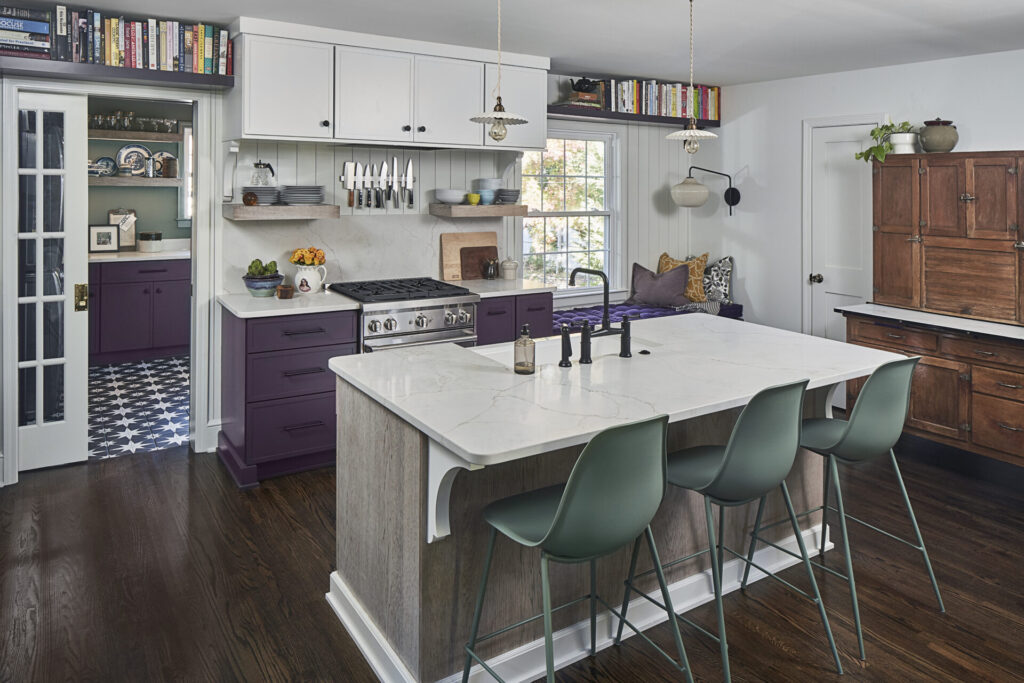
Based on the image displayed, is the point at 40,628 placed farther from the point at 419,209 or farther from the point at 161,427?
the point at 419,209

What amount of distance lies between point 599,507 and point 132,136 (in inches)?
258

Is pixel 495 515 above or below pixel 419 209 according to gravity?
below

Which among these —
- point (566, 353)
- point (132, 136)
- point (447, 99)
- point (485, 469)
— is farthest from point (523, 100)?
point (132, 136)

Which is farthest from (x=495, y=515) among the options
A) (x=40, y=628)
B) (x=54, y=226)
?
(x=54, y=226)

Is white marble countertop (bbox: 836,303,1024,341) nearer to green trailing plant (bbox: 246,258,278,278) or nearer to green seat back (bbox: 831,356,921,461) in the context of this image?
green seat back (bbox: 831,356,921,461)

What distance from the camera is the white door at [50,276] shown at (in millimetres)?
4066

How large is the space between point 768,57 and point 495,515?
414 centimetres

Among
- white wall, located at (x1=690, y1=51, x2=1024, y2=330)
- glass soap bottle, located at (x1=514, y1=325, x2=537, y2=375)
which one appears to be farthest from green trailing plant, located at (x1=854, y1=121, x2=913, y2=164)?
glass soap bottle, located at (x1=514, y1=325, x2=537, y2=375)

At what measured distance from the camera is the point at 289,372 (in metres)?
4.21

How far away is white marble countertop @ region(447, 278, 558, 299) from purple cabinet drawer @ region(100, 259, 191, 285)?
297 cm

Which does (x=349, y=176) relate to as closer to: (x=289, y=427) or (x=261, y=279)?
Answer: (x=261, y=279)

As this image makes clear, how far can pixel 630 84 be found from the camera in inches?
233

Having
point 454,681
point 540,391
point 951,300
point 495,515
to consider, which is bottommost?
point 454,681

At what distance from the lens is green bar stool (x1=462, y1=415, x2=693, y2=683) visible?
1.96m
